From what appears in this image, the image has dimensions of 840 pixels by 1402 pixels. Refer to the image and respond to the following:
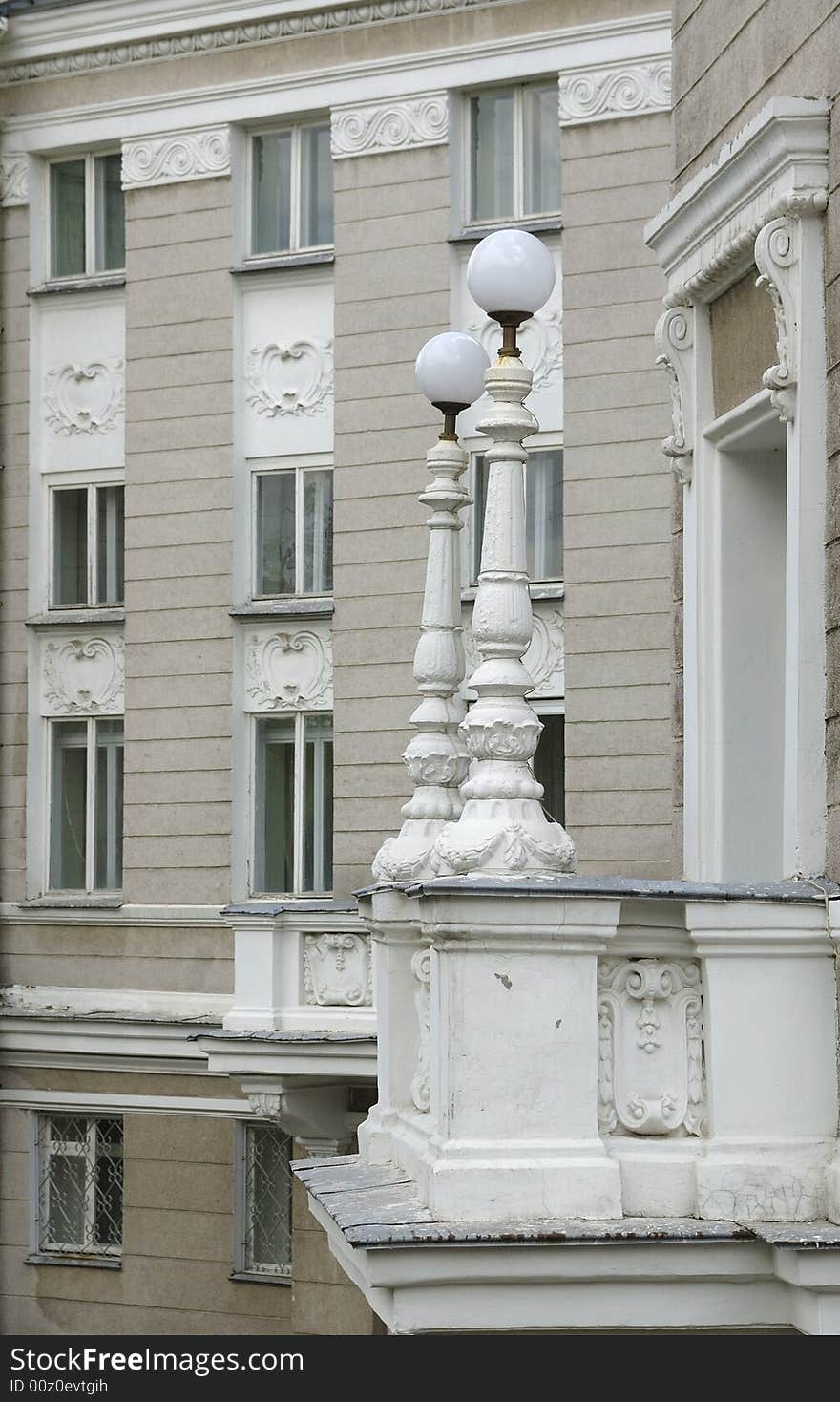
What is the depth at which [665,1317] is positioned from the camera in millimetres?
7156

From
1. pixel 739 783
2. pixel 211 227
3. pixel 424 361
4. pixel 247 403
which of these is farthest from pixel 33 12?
pixel 739 783

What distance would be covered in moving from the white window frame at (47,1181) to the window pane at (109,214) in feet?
28.7

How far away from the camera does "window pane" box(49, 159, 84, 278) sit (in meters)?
25.7

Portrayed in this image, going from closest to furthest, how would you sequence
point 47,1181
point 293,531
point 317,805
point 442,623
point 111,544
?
1. point 442,623
2. point 317,805
3. point 293,531
4. point 47,1181
5. point 111,544

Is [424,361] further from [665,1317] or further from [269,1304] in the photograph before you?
[269,1304]

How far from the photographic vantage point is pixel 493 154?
23.3 m

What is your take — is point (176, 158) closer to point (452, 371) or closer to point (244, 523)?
point (244, 523)

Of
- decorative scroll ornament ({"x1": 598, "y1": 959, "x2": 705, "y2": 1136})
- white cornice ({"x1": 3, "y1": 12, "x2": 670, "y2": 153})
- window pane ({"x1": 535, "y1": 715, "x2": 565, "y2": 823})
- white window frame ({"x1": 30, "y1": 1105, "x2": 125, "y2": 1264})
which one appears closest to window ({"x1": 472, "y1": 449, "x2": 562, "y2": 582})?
window pane ({"x1": 535, "y1": 715, "x2": 565, "y2": 823})

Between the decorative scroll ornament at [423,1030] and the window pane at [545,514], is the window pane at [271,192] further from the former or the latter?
the decorative scroll ornament at [423,1030]

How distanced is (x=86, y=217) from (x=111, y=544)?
3.46 metres

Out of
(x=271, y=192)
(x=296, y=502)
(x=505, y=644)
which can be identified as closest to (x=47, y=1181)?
(x=296, y=502)

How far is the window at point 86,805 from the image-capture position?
2528 centimetres

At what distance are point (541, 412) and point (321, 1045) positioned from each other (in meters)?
6.57

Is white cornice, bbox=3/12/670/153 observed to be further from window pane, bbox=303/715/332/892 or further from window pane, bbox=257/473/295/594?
window pane, bbox=303/715/332/892
